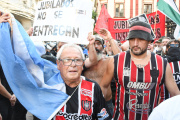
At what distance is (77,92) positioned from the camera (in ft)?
7.11

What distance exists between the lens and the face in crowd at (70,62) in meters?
2.12

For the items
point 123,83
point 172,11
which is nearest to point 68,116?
point 123,83

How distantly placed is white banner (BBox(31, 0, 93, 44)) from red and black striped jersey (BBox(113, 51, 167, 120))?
86 cm

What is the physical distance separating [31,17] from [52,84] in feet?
54.2

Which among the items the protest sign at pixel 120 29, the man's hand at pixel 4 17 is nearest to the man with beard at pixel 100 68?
the man's hand at pixel 4 17

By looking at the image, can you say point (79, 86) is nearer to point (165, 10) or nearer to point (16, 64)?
point (16, 64)

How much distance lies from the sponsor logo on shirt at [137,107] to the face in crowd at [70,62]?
3.15ft

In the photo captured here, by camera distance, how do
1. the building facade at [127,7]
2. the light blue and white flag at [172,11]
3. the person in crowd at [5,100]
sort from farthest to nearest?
the building facade at [127,7] < the light blue and white flag at [172,11] < the person in crowd at [5,100]

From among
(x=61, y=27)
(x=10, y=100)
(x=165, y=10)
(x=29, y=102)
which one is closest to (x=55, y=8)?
(x=61, y=27)

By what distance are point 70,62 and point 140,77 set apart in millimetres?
1059

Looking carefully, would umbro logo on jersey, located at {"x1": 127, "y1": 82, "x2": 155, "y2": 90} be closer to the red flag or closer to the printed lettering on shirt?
the printed lettering on shirt

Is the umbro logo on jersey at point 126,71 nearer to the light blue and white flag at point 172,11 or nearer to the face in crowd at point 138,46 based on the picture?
the face in crowd at point 138,46

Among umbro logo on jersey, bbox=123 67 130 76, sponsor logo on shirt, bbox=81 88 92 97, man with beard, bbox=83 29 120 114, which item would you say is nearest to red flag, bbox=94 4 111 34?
man with beard, bbox=83 29 120 114

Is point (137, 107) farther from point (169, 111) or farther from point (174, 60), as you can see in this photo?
point (169, 111)
